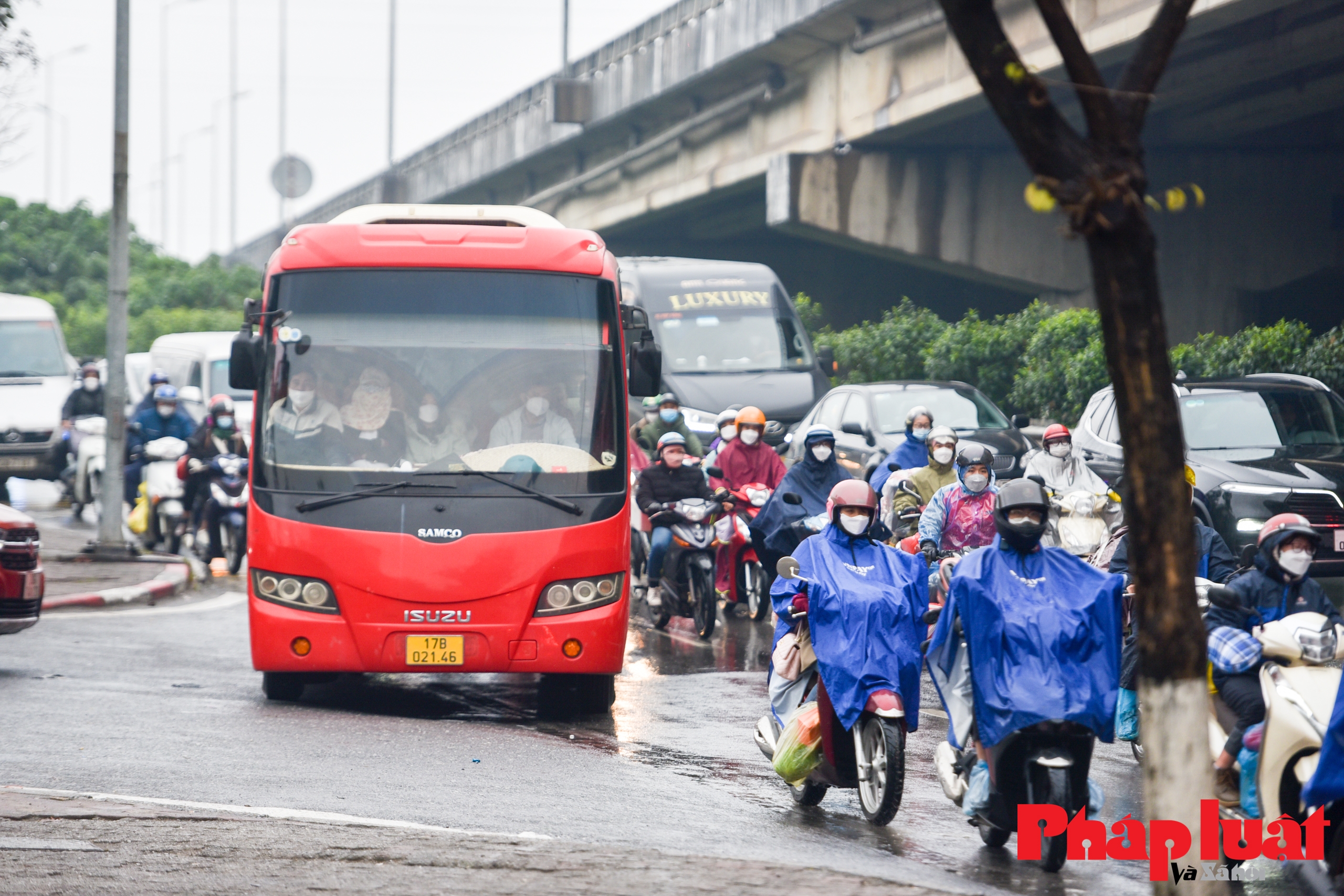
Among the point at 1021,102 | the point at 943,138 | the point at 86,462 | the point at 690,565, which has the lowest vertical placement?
the point at 690,565

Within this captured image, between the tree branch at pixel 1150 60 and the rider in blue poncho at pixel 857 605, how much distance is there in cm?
288

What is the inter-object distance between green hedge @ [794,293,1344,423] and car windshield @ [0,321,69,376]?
12278 millimetres

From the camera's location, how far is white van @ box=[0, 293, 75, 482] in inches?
954

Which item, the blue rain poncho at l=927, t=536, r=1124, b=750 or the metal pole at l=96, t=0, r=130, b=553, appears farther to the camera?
the metal pole at l=96, t=0, r=130, b=553

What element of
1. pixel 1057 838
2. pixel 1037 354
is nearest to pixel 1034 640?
pixel 1057 838

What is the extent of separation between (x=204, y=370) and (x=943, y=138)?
12548mm

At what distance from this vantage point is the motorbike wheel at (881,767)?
22.8 ft

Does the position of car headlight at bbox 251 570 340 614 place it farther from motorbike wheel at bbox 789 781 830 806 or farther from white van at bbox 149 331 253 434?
white van at bbox 149 331 253 434

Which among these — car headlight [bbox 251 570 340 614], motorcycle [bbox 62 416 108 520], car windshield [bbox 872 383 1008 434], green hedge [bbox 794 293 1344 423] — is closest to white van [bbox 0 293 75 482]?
motorcycle [bbox 62 416 108 520]

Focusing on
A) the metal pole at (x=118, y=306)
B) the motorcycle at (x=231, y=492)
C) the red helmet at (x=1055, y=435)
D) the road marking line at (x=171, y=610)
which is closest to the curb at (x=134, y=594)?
the road marking line at (x=171, y=610)

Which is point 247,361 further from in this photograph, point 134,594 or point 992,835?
point 134,594

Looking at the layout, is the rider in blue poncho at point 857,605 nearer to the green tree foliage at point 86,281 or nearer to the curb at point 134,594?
the curb at point 134,594

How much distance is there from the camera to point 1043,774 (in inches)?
256

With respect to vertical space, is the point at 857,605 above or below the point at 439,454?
below
